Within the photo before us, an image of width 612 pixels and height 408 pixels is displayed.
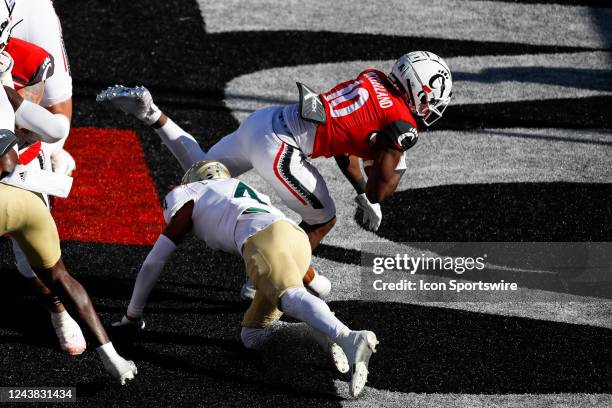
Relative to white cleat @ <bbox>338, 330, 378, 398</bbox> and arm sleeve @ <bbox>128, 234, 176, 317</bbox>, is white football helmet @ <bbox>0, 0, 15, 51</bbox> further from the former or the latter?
white cleat @ <bbox>338, 330, 378, 398</bbox>

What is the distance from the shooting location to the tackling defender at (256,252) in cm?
484

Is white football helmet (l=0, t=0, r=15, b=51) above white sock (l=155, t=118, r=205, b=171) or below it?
above

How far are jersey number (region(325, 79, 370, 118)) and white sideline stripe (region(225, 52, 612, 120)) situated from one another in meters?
2.12

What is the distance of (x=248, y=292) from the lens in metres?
5.96

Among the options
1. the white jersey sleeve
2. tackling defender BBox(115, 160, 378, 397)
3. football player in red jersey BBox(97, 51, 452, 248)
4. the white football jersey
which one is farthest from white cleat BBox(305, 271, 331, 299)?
the white jersey sleeve

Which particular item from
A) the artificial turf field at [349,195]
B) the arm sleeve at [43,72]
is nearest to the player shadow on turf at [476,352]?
the artificial turf field at [349,195]

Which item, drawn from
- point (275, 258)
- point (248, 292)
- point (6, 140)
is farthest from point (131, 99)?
point (275, 258)

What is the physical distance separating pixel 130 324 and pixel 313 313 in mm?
1203

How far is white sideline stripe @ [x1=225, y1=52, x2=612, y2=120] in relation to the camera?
327 inches

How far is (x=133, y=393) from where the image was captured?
5.13m

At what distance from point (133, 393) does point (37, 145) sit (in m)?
1.35

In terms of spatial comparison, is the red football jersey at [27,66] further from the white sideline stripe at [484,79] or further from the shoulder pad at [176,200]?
the white sideline stripe at [484,79]

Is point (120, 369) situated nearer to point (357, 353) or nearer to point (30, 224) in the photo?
point (30, 224)

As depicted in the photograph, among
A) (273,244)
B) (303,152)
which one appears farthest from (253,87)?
(273,244)
